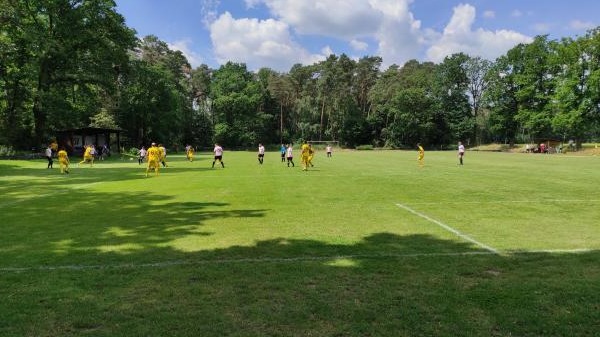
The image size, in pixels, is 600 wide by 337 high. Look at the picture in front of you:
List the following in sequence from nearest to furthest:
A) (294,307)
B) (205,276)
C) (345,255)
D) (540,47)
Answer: (294,307), (205,276), (345,255), (540,47)

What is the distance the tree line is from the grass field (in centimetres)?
3494

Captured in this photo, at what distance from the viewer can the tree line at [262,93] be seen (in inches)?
1681

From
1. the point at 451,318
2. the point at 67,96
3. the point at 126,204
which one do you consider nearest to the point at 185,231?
the point at 126,204

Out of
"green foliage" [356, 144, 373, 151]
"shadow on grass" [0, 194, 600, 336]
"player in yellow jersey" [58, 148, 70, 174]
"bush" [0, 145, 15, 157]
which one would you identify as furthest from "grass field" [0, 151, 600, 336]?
"green foliage" [356, 144, 373, 151]

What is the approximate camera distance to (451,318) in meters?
4.58

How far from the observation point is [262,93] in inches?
3725

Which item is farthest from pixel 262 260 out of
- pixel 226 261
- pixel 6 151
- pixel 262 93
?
pixel 262 93

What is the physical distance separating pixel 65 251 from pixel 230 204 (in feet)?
18.8

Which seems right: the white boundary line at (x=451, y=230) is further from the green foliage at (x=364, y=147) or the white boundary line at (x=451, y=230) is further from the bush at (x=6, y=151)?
the green foliage at (x=364, y=147)

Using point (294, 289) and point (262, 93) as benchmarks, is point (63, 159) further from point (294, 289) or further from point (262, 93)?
point (262, 93)

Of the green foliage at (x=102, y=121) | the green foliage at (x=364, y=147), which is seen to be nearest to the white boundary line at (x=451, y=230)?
the green foliage at (x=102, y=121)

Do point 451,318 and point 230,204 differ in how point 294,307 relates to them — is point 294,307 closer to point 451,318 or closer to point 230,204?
point 451,318

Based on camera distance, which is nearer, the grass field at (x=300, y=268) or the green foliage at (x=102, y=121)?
the grass field at (x=300, y=268)

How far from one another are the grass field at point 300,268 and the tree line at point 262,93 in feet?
115
